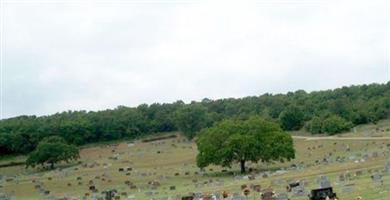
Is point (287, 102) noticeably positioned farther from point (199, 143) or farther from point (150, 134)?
point (199, 143)

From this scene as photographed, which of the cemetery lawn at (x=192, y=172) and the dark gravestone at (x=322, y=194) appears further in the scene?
the cemetery lawn at (x=192, y=172)

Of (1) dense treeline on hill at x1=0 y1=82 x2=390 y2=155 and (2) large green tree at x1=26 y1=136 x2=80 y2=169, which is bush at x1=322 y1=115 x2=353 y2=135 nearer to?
(1) dense treeline on hill at x1=0 y1=82 x2=390 y2=155

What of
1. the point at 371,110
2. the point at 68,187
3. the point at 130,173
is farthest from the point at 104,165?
the point at 371,110

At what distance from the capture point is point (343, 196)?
30453mm

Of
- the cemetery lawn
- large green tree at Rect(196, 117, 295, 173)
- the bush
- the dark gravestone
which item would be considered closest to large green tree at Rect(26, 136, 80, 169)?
the cemetery lawn

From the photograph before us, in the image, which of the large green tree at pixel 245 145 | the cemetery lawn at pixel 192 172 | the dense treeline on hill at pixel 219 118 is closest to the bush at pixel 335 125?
the dense treeline on hill at pixel 219 118

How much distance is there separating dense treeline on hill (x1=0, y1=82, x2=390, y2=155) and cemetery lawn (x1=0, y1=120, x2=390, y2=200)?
5.63 m

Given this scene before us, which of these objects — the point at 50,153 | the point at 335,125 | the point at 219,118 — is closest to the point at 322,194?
the point at 50,153

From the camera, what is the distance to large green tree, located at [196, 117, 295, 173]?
67625mm

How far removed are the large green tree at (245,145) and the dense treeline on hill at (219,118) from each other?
126 ft

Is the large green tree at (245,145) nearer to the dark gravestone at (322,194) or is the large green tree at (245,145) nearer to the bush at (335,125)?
the bush at (335,125)

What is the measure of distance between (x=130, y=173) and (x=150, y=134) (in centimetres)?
6792

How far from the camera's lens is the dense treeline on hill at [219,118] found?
113m

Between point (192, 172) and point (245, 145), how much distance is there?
11.3 meters
